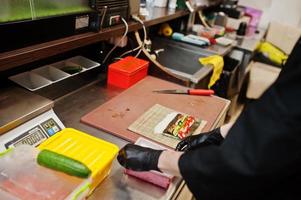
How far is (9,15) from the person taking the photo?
0.90 m

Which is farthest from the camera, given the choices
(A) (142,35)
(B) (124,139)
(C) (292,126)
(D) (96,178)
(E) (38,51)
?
(A) (142,35)

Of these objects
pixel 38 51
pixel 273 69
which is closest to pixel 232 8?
pixel 273 69

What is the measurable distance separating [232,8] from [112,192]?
284 centimetres

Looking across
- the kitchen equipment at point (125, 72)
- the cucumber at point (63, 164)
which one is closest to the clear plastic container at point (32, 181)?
the cucumber at point (63, 164)

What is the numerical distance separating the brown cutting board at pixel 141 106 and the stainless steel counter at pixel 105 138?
0.12ft

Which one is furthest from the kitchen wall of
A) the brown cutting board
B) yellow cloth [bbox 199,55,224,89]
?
the brown cutting board

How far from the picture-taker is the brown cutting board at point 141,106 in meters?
1.17

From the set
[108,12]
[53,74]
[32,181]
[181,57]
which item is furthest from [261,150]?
[181,57]

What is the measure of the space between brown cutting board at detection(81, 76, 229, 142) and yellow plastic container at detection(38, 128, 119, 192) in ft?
0.53

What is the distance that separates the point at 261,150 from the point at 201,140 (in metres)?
0.49

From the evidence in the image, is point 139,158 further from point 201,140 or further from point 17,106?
point 17,106

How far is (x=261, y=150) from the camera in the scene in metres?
0.64

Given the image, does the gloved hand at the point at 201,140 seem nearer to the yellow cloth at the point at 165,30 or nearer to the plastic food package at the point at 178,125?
the plastic food package at the point at 178,125

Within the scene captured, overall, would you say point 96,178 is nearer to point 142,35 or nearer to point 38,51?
point 38,51
